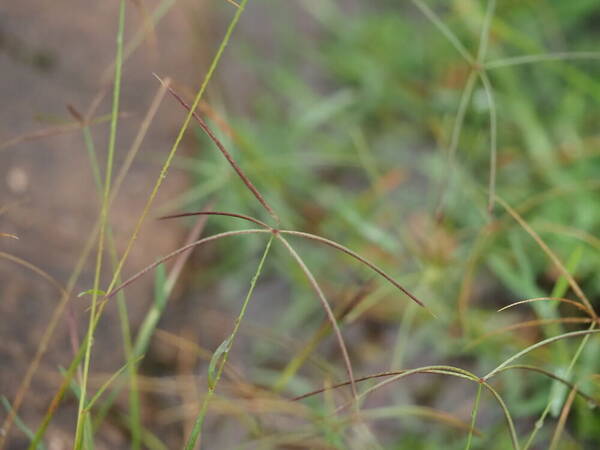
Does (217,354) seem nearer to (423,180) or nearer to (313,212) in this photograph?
(313,212)

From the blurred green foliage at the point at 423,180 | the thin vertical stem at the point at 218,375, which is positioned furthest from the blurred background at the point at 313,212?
the thin vertical stem at the point at 218,375

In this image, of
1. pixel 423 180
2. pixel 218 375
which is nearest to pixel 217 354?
pixel 218 375

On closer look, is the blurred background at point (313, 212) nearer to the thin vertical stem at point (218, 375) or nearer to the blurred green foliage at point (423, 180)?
the blurred green foliage at point (423, 180)

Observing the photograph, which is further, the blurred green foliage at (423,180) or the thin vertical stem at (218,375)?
the blurred green foliage at (423,180)

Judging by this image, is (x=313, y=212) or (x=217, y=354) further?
(x=313, y=212)

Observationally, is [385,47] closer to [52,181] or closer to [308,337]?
[308,337]

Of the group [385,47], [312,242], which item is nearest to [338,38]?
[385,47]

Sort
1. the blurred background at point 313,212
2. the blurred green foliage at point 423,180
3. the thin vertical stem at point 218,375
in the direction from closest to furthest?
1. the thin vertical stem at point 218,375
2. the blurred background at point 313,212
3. the blurred green foliage at point 423,180

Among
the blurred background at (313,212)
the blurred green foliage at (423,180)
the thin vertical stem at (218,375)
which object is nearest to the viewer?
the thin vertical stem at (218,375)

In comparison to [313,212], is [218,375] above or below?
above

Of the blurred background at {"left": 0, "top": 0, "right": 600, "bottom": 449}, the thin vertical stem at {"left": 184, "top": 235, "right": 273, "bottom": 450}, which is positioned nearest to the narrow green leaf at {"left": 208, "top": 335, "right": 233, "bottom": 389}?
the thin vertical stem at {"left": 184, "top": 235, "right": 273, "bottom": 450}
